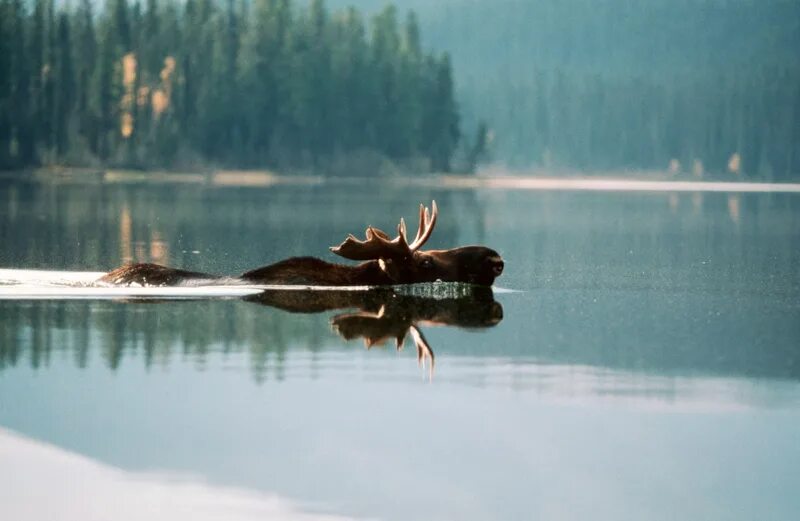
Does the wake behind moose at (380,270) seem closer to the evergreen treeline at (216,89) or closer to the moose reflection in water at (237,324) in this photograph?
the moose reflection in water at (237,324)

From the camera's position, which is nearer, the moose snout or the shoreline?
the moose snout

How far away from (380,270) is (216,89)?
330 feet

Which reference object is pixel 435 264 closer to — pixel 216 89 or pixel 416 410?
pixel 416 410

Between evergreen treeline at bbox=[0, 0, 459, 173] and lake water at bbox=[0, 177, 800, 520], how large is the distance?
298 feet

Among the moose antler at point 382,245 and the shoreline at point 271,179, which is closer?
the moose antler at point 382,245

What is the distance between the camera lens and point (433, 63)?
12775cm

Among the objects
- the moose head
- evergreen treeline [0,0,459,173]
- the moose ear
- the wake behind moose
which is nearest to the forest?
evergreen treeline [0,0,459,173]

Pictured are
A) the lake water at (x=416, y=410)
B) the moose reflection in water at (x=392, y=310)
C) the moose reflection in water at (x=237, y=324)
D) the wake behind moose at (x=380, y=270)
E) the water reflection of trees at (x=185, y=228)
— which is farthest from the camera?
the water reflection of trees at (x=185, y=228)

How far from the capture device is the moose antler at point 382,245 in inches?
692

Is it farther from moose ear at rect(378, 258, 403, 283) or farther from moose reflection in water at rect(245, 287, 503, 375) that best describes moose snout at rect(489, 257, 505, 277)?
moose ear at rect(378, 258, 403, 283)

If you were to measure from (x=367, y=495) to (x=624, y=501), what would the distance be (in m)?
1.37

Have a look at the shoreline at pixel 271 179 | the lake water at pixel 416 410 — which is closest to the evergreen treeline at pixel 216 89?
the shoreline at pixel 271 179

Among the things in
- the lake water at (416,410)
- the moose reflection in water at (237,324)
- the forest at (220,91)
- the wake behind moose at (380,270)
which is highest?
the forest at (220,91)

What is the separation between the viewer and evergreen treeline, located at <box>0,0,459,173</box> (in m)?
109
